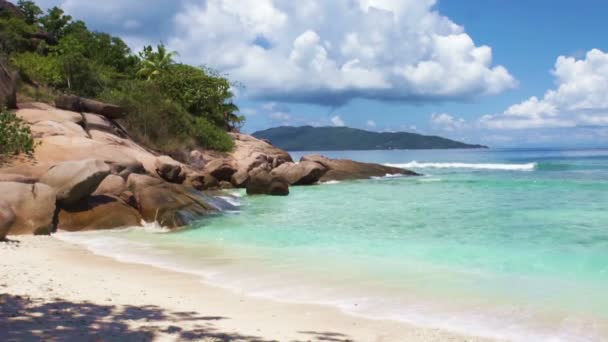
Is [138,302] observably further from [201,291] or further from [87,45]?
[87,45]

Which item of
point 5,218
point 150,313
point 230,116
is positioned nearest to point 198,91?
point 230,116

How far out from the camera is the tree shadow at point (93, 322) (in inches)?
216

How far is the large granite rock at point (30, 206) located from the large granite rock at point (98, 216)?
0.95 m

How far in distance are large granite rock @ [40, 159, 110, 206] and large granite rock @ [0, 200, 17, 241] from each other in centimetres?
296

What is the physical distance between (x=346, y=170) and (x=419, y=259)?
33631mm

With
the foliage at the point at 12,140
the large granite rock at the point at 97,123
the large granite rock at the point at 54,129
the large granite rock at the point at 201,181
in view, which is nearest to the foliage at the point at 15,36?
the large granite rock at the point at 97,123

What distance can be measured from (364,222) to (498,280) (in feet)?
29.8

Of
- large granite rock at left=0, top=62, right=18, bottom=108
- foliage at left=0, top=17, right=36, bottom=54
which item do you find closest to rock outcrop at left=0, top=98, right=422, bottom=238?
large granite rock at left=0, top=62, right=18, bottom=108

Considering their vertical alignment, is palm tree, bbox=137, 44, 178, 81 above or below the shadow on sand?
above

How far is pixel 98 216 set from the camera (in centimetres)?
1602

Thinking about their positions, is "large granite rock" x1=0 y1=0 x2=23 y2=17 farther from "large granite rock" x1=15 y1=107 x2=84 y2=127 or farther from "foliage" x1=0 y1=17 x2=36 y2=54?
"large granite rock" x1=15 y1=107 x2=84 y2=127

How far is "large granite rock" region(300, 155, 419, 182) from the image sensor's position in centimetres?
4307

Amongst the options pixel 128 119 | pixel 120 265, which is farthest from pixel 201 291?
pixel 128 119

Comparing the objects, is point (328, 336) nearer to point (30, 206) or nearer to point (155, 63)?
point (30, 206)
